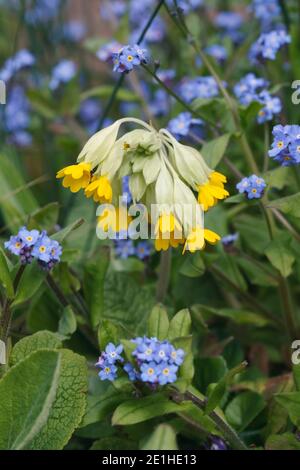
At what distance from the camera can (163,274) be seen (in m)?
1.35

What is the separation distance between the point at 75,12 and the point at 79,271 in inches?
77.9

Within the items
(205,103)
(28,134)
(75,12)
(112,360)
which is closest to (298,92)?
(205,103)

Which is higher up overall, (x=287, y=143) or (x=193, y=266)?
(x=287, y=143)

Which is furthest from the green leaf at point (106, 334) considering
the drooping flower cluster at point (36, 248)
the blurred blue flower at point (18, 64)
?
the blurred blue flower at point (18, 64)

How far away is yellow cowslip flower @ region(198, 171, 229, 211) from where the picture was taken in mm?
1140

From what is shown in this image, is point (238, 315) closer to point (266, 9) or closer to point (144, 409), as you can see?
point (144, 409)

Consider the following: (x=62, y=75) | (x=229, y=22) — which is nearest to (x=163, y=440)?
(x=62, y=75)

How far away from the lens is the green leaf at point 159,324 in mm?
1163

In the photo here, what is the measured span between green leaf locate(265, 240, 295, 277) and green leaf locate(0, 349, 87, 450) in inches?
14.0

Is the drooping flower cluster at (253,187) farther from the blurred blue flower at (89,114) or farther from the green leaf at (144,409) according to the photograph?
the blurred blue flower at (89,114)

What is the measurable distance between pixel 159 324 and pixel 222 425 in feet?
0.57

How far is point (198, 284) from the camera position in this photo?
1.62 m

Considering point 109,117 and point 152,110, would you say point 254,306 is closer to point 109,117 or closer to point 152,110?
point 152,110

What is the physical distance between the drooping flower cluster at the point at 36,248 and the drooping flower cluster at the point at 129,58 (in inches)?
11.0
